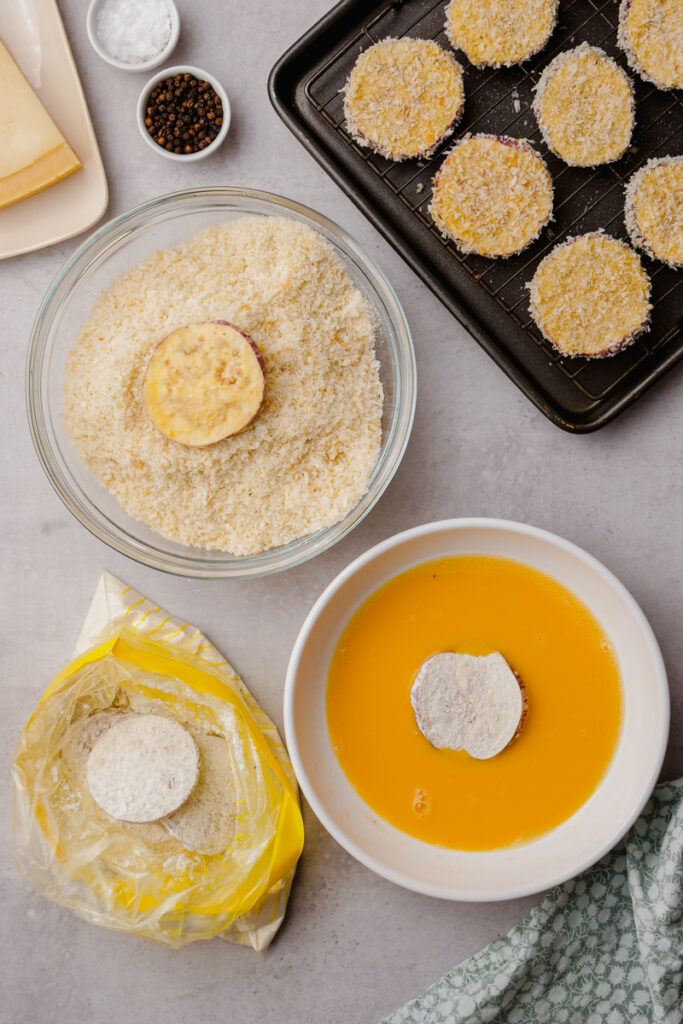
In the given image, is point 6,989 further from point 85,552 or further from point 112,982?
point 85,552

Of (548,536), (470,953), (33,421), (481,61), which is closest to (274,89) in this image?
(481,61)

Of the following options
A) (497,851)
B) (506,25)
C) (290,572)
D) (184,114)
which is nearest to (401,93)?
(506,25)

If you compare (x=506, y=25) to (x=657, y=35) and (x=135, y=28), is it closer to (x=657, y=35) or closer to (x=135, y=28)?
(x=657, y=35)

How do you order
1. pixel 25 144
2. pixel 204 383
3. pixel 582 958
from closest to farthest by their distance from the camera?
pixel 204 383
pixel 25 144
pixel 582 958

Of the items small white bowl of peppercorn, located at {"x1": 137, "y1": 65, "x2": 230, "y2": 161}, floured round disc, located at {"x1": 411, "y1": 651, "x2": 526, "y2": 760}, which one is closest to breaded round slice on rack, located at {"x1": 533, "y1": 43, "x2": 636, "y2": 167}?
small white bowl of peppercorn, located at {"x1": 137, "y1": 65, "x2": 230, "y2": 161}

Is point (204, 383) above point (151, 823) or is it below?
above
